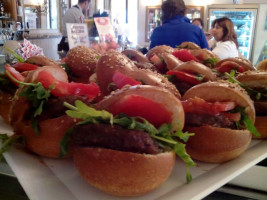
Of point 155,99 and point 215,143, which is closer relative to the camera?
point 155,99

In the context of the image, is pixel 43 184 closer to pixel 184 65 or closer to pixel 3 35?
pixel 184 65

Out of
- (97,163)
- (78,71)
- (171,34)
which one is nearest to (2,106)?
(78,71)

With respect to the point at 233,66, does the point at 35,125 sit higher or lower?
lower

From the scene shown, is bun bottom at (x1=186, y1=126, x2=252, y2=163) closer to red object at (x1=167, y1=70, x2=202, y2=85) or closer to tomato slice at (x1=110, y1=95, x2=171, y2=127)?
tomato slice at (x1=110, y1=95, x2=171, y2=127)

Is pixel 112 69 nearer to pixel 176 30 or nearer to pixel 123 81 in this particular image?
pixel 123 81

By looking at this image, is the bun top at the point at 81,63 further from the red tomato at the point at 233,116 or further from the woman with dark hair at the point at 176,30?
the woman with dark hair at the point at 176,30

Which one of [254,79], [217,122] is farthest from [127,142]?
[254,79]
